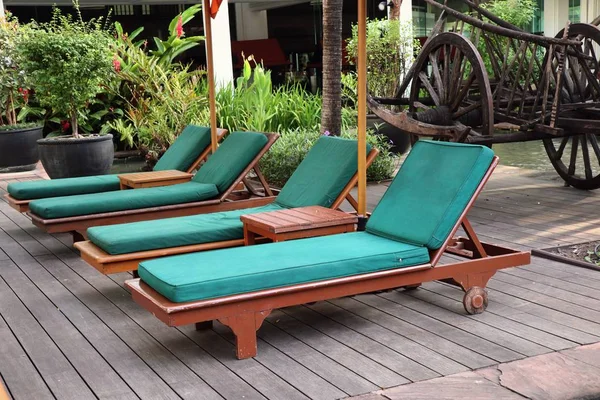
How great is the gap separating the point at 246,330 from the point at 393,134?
750 cm

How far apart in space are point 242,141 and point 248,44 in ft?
47.2

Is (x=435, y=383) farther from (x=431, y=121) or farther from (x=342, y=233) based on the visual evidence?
(x=431, y=121)

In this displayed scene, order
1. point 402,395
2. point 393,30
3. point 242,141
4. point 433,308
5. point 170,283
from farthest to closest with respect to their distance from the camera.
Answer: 1. point 393,30
2. point 242,141
3. point 433,308
4. point 170,283
5. point 402,395

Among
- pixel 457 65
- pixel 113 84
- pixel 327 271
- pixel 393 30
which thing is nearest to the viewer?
pixel 327 271

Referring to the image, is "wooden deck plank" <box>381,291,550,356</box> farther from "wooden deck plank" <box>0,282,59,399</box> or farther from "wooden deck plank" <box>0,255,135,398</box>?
"wooden deck plank" <box>0,282,59,399</box>

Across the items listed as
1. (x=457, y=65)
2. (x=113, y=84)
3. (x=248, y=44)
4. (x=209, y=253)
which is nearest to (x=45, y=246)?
(x=209, y=253)

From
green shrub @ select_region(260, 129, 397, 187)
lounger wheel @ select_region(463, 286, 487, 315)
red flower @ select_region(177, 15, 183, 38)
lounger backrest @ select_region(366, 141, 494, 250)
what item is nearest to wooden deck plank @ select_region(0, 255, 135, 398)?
lounger backrest @ select_region(366, 141, 494, 250)

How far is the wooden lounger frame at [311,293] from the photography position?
372 centimetres

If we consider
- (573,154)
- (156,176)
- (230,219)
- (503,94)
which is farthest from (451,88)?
(230,219)

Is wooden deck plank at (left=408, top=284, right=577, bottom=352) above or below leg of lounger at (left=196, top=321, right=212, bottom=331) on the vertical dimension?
below

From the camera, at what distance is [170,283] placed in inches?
146

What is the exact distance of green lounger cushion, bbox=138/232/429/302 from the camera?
148 inches

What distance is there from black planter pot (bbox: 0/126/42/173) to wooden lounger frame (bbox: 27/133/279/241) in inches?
211

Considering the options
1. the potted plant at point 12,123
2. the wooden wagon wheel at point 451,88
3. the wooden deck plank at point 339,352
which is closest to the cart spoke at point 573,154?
the wooden wagon wheel at point 451,88
